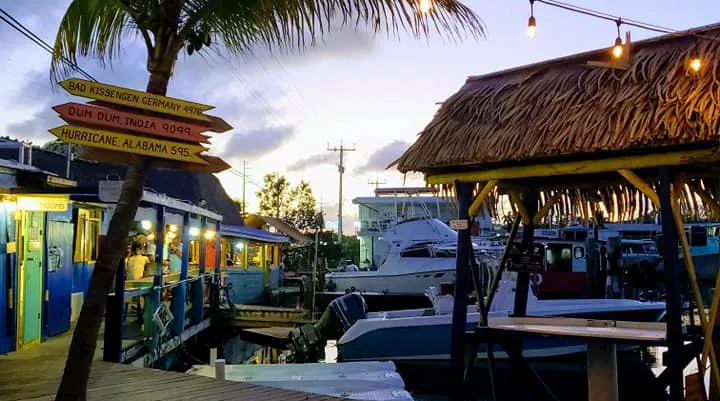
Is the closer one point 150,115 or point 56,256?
point 150,115

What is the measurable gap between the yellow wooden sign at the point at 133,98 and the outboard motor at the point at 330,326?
11.7m

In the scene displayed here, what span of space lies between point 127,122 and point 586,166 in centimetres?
433

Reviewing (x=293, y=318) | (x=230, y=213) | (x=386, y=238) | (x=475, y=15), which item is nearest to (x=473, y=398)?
(x=293, y=318)

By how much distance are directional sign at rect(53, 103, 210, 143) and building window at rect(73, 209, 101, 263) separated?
8.04 metres

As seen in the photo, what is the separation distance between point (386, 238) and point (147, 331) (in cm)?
1659

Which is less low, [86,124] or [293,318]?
[86,124]

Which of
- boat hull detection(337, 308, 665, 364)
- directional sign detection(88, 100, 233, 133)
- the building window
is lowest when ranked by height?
boat hull detection(337, 308, 665, 364)

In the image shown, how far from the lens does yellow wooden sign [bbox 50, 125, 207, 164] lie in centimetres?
465

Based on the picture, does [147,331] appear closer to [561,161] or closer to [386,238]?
[561,161]

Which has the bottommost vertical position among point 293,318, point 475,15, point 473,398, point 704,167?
point 473,398

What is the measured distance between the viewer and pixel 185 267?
1407 centimetres

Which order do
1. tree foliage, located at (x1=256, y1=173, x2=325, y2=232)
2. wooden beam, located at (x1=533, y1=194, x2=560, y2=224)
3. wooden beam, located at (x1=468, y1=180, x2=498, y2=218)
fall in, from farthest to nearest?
tree foliage, located at (x1=256, y1=173, x2=325, y2=232)
wooden beam, located at (x1=533, y1=194, x2=560, y2=224)
wooden beam, located at (x1=468, y1=180, x2=498, y2=218)

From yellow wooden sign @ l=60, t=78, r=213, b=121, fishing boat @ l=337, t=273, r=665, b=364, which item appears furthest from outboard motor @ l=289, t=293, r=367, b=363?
yellow wooden sign @ l=60, t=78, r=213, b=121

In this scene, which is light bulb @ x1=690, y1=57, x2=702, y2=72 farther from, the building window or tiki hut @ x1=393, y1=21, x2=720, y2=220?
the building window
